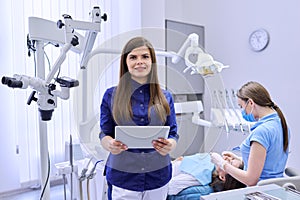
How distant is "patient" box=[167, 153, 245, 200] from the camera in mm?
1902

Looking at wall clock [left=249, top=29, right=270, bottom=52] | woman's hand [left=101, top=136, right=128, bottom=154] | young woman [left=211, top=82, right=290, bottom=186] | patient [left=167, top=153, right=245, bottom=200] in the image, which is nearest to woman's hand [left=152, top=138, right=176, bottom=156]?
woman's hand [left=101, top=136, right=128, bottom=154]

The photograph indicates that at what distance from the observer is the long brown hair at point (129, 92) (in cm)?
116

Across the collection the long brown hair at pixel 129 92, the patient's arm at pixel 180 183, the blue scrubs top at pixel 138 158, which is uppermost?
the long brown hair at pixel 129 92

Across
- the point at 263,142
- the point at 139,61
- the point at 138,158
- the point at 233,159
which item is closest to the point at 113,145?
the point at 138,158

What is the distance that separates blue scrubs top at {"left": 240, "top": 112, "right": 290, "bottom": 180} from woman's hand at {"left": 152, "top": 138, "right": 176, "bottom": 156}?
437mm

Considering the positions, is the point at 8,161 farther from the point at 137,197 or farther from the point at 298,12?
the point at 298,12

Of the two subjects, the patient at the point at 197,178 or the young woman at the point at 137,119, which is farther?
the patient at the point at 197,178

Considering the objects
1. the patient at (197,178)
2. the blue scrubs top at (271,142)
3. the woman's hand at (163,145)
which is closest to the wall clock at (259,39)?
the patient at (197,178)

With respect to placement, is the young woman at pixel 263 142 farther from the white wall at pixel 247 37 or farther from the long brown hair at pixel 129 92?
the white wall at pixel 247 37

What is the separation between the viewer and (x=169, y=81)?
55.4 inches

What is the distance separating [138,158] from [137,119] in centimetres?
17

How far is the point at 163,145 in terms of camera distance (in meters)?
1.15

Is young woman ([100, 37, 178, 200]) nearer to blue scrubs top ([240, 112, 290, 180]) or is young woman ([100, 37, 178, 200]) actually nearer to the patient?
blue scrubs top ([240, 112, 290, 180])

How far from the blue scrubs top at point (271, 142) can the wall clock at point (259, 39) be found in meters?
1.84
